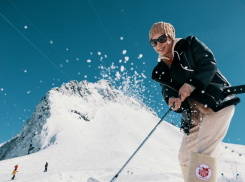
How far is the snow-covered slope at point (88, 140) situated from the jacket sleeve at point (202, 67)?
844 inches

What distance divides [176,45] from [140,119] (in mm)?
62205

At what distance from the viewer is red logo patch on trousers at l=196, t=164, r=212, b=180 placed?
173cm

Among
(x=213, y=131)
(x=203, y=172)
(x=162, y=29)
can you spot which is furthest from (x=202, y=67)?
(x=203, y=172)

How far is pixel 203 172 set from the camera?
1733mm

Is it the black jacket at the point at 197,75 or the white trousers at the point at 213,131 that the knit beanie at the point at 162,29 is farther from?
the white trousers at the point at 213,131

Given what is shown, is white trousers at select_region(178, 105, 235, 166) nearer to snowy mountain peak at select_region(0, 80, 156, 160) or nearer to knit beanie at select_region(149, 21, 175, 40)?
knit beanie at select_region(149, 21, 175, 40)

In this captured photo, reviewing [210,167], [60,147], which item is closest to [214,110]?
[210,167]

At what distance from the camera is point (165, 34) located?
2504 mm

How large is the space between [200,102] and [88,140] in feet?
Answer: 140

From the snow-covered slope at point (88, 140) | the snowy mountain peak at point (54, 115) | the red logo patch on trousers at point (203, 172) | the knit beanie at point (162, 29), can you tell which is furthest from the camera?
the snowy mountain peak at point (54, 115)

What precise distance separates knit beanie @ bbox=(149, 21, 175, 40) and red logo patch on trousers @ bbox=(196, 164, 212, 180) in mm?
1684

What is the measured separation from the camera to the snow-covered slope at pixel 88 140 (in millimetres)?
25672

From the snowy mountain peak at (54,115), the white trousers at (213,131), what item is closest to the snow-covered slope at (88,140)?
the snowy mountain peak at (54,115)

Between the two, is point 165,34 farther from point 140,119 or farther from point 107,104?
point 107,104
